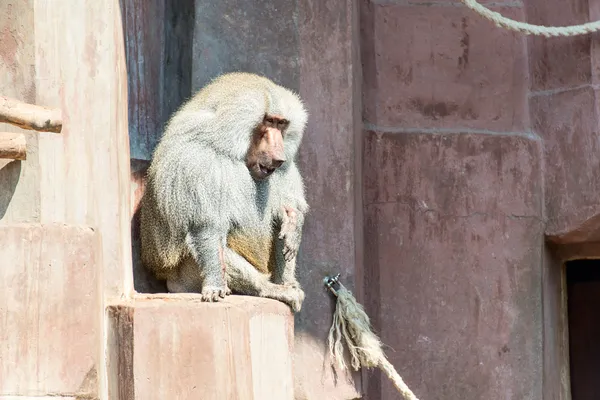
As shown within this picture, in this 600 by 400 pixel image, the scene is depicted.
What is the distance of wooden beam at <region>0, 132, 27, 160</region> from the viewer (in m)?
4.32

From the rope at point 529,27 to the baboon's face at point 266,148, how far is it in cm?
121

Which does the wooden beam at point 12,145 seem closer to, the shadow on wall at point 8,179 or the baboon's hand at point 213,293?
the shadow on wall at point 8,179

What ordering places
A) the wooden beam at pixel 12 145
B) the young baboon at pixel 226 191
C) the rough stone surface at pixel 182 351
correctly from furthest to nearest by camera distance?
the young baboon at pixel 226 191
the rough stone surface at pixel 182 351
the wooden beam at pixel 12 145

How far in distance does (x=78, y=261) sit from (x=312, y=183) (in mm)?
1605

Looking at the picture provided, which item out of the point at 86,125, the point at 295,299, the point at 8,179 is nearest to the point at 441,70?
the point at 295,299

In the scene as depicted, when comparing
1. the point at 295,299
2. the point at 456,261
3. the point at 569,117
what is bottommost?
the point at 295,299

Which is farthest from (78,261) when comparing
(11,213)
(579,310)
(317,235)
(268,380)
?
(579,310)

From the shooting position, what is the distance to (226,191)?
201 inches

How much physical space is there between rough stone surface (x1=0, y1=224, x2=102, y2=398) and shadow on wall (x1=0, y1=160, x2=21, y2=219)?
0.14 meters

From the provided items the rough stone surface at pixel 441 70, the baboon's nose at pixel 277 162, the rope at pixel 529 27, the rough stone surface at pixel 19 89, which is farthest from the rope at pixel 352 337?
the rough stone surface at pixel 19 89

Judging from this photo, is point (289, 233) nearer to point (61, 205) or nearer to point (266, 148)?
point (266, 148)

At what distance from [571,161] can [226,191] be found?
6.13 feet

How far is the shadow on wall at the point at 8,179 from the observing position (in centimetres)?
445

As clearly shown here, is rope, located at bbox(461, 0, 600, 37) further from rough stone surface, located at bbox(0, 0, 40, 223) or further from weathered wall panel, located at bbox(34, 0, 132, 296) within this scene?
rough stone surface, located at bbox(0, 0, 40, 223)
